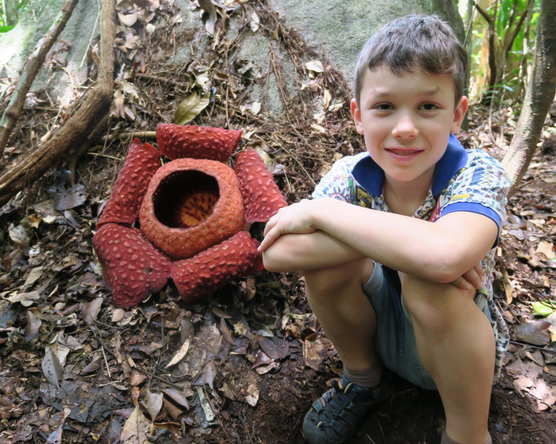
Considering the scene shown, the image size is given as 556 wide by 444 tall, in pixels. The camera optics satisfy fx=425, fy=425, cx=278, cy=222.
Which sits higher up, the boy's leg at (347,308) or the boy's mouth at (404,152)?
the boy's mouth at (404,152)

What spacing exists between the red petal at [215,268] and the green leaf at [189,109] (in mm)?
1132

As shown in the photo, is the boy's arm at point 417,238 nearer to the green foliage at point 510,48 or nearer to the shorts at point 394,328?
the shorts at point 394,328

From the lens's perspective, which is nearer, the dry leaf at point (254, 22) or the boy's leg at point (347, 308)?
the boy's leg at point (347, 308)

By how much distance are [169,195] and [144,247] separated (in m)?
0.41

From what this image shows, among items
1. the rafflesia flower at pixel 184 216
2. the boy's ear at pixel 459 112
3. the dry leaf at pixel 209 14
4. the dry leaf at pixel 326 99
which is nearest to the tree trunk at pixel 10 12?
the dry leaf at pixel 209 14

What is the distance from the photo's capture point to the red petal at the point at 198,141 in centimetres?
240

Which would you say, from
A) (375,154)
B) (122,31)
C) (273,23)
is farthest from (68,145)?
(375,154)

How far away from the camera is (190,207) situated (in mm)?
2578

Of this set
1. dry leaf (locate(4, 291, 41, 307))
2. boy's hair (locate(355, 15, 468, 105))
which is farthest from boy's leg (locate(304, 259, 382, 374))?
dry leaf (locate(4, 291, 41, 307))

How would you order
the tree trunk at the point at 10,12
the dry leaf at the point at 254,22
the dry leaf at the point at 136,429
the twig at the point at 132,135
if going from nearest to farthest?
the dry leaf at the point at 136,429, the twig at the point at 132,135, the dry leaf at the point at 254,22, the tree trunk at the point at 10,12

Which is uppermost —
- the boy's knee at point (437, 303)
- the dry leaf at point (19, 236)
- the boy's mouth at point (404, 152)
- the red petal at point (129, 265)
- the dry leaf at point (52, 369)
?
the boy's mouth at point (404, 152)

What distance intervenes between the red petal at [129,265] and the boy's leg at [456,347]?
50.5 inches

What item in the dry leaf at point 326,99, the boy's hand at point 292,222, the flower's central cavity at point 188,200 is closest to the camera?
the boy's hand at point 292,222

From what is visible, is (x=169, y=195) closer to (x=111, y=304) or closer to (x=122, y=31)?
(x=111, y=304)
